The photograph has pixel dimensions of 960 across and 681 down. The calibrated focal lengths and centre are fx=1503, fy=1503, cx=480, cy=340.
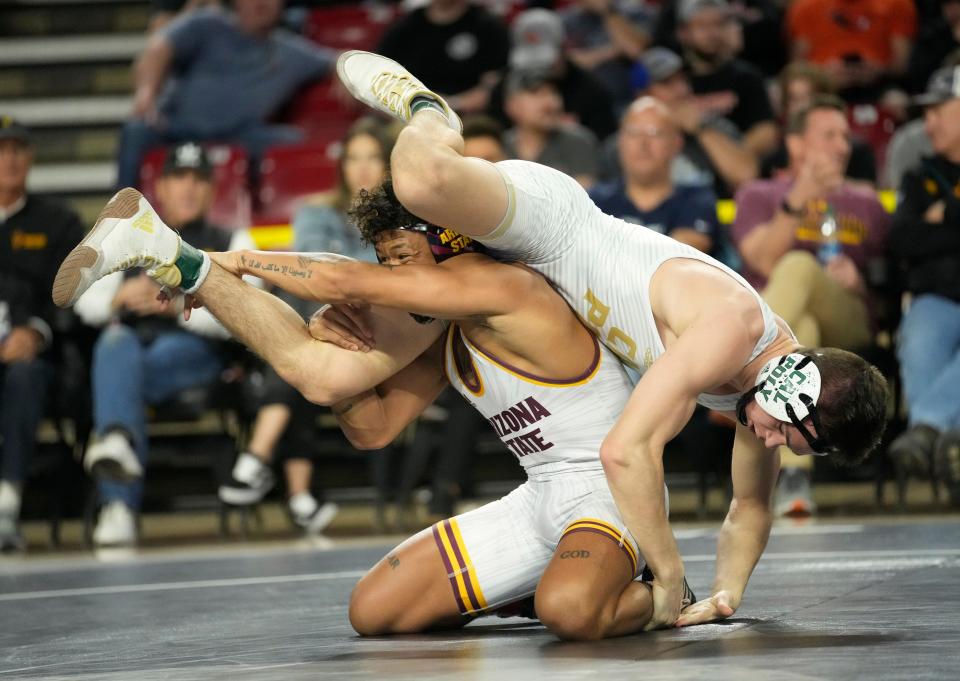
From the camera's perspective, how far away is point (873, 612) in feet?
11.4

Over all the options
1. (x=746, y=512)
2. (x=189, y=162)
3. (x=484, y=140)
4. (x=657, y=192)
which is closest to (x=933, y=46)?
(x=657, y=192)

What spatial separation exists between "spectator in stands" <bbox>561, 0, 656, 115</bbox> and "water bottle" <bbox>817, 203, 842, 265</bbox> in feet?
6.98

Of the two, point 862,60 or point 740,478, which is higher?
point 862,60

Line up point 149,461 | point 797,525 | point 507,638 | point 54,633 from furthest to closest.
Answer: point 149,461, point 797,525, point 54,633, point 507,638

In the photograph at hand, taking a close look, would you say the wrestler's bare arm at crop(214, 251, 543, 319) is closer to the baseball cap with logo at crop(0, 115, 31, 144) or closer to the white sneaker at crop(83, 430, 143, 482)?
the white sneaker at crop(83, 430, 143, 482)

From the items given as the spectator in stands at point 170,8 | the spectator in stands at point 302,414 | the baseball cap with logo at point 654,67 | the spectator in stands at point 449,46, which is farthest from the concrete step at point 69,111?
the spectator in stands at point 302,414

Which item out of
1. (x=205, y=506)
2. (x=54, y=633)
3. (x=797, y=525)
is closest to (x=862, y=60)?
(x=797, y=525)

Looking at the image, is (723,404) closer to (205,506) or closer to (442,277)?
(442,277)

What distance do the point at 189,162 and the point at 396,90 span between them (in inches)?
127

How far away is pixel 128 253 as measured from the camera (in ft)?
11.6

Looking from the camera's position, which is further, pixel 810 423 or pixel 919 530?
pixel 919 530

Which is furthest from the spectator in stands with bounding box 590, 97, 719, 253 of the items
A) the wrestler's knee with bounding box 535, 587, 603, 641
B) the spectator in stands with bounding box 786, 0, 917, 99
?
the wrestler's knee with bounding box 535, 587, 603, 641

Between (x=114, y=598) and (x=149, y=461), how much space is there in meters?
2.54

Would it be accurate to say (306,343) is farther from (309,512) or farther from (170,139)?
(170,139)
